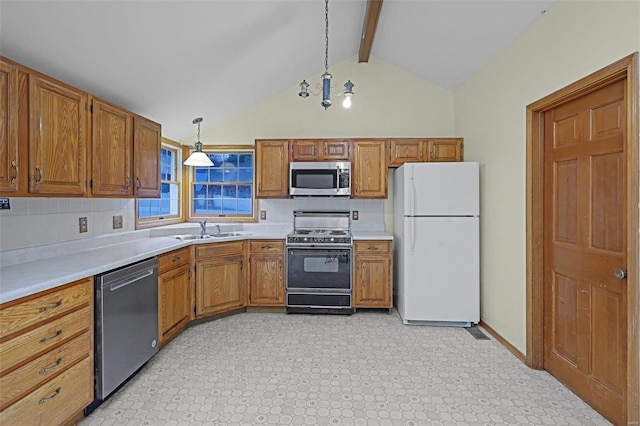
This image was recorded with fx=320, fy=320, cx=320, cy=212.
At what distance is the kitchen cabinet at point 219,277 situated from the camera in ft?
10.7

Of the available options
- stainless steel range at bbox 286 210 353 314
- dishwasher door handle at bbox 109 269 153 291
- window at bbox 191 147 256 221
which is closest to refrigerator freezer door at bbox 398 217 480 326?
stainless steel range at bbox 286 210 353 314

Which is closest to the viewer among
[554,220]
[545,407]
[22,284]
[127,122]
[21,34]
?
[22,284]

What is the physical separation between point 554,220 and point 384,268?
5.56 ft

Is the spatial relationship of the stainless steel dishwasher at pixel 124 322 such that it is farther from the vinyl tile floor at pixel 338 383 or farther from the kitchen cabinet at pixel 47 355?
the vinyl tile floor at pixel 338 383

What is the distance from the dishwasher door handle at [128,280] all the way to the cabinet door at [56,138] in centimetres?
66

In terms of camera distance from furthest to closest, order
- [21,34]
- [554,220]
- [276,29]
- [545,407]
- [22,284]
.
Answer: [276,29], [554,220], [545,407], [21,34], [22,284]

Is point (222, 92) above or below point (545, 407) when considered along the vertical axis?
above

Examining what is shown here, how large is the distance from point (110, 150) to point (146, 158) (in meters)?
0.47

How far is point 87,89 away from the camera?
248cm

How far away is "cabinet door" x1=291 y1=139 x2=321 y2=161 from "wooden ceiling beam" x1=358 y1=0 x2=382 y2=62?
1233 millimetres

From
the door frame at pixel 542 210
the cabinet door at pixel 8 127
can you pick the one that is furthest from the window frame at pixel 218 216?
the door frame at pixel 542 210

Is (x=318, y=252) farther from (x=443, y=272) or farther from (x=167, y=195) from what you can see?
(x=167, y=195)

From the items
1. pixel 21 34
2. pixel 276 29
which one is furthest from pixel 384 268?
pixel 21 34

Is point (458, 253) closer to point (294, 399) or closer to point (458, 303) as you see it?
point (458, 303)
